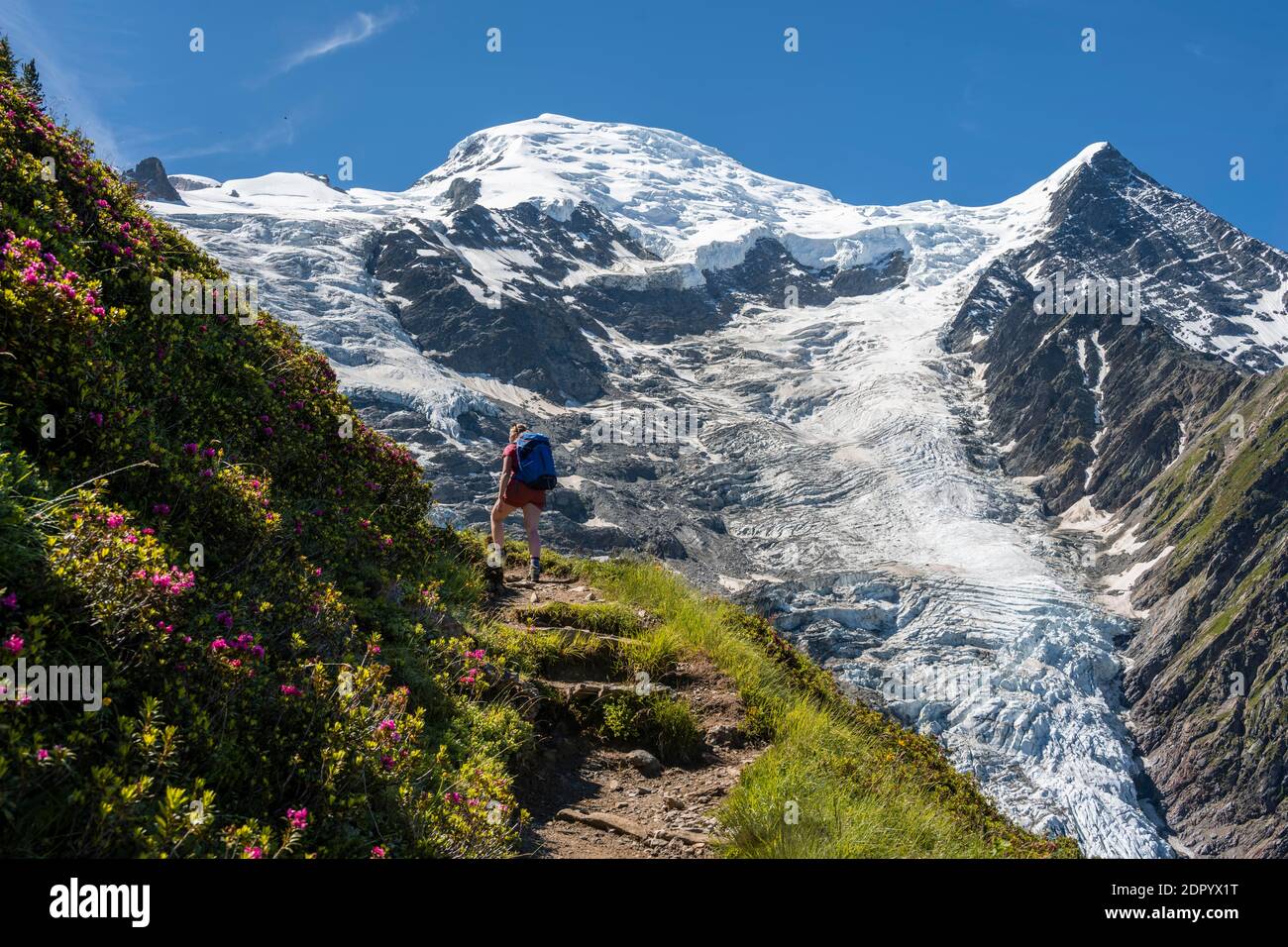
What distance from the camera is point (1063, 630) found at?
421 feet

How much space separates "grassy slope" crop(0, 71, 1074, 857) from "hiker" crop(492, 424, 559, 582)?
10.8 feet

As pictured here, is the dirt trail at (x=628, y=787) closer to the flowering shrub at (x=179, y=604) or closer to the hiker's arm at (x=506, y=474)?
the flowering shrub at (x=179, y=604)

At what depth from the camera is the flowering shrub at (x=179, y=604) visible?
3502 millimetres

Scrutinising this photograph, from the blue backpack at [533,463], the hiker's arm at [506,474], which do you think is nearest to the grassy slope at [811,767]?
the blue backpack at [533,463]

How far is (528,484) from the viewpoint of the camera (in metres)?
12.8

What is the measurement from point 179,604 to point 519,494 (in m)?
8.51

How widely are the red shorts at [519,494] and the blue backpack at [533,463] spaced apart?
0.10 meters

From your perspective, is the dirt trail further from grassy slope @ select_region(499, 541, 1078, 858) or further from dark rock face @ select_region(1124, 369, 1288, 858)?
dark rock face @ select_region(1124, 369, 1288, 858)

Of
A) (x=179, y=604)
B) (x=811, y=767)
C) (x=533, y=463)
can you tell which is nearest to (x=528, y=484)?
(x=533, y=463)

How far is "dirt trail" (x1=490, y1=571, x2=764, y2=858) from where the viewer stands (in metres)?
5.80

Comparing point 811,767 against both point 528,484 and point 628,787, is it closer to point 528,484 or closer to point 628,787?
point 628,787
